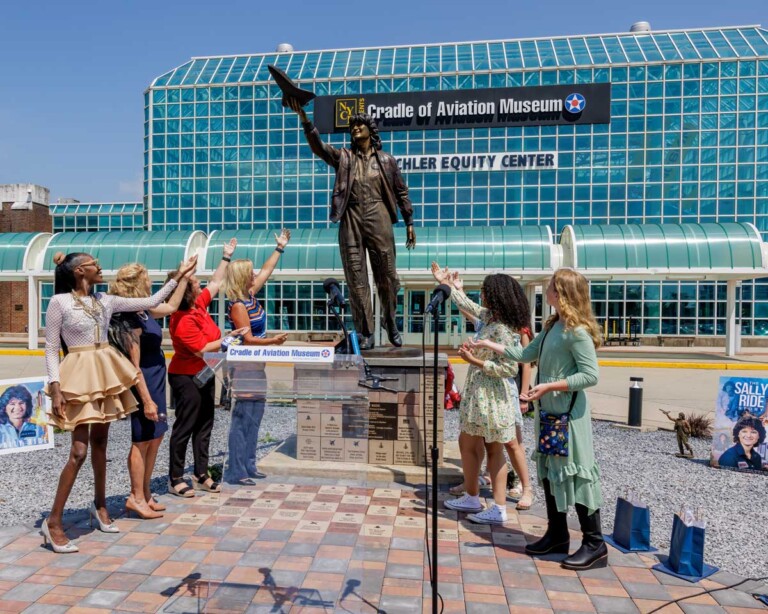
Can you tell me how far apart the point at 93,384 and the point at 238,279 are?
1.31 meters

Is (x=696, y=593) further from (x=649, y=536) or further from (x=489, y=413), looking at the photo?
(x=489, y=413)

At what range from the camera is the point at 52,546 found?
146 inches

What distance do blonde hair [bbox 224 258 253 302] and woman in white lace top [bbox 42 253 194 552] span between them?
852mm

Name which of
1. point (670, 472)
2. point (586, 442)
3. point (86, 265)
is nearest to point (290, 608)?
point (586, 442)

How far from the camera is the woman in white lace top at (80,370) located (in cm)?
371

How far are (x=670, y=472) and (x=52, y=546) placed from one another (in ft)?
17.7

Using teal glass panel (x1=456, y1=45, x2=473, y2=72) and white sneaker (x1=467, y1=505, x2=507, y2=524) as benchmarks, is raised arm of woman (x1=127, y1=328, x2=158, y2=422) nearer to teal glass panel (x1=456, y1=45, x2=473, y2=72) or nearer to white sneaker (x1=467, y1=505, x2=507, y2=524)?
white sneaker (x1=467, y1=505, x2=507, y2=524)

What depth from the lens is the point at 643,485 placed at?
5535mm

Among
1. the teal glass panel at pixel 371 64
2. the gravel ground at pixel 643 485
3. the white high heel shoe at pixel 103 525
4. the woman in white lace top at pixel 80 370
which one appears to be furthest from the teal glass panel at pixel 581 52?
the white high heel shoe at pixel 103 525

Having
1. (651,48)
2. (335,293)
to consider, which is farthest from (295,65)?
(335,293)

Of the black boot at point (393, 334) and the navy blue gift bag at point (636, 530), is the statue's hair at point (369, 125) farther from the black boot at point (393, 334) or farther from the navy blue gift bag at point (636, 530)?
the navy blue gift bag at point (636, 530)

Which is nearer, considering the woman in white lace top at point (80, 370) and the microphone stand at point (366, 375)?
the microphone stand at point (366, 375)

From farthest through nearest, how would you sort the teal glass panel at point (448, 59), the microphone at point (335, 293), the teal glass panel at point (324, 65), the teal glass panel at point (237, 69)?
1. the teal glass panel at point (237, 69)
2. the teal glass panel at point (324, 65)
3. the teal glass panel at point (448, 59)
4. the microphone at point (335, 293)

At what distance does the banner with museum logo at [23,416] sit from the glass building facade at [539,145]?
964 inches
